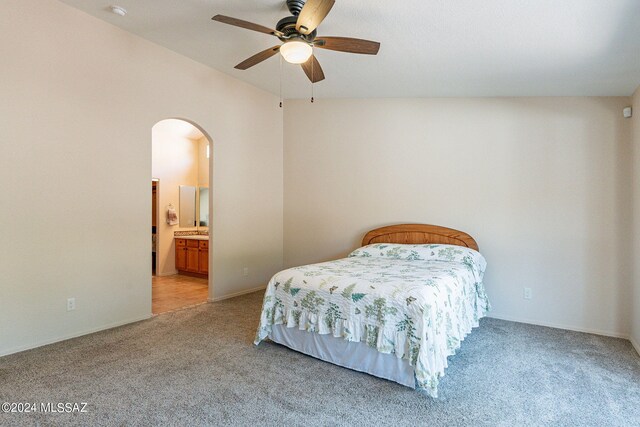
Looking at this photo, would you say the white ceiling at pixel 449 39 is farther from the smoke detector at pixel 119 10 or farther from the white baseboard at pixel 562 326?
the white baseboard at pixel 562 326

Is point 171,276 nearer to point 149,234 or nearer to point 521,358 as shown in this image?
point 149,234

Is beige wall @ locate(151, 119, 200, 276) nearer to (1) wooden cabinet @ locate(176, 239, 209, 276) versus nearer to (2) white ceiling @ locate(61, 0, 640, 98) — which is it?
(1) wooden cabinet @ locate(176, 239, 209, 276)

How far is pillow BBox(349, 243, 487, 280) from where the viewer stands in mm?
3658

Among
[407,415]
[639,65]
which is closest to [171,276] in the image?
[407,415]

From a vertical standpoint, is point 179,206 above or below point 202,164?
below

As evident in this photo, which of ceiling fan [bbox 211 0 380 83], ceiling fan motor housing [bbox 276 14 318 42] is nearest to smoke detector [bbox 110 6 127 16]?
ceiling fan [bbox 211 0 380 83]

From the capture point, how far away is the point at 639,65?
301 centimetres

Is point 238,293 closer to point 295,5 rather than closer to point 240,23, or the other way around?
point 240,23

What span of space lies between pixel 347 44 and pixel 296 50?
401 millimetres

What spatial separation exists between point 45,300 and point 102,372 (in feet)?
3.26

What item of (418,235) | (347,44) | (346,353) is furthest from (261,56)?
(418,235)

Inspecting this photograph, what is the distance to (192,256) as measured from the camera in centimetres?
630

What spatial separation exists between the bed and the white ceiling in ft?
6.38

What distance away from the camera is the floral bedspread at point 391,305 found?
2.29 metres
